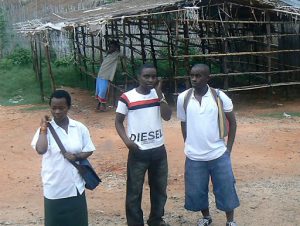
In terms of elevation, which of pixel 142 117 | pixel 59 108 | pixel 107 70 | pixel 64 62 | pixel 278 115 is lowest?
pixel 278 115

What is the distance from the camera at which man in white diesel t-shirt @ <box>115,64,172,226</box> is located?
4.53 meters

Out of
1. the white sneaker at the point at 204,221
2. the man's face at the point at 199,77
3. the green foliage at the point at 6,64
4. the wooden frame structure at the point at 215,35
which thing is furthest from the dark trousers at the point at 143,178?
the green foliage at the point at 6,64

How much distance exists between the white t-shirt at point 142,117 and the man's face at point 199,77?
1.19 ft

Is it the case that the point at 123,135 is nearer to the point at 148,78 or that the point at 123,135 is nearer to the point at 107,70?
the point at 148,78

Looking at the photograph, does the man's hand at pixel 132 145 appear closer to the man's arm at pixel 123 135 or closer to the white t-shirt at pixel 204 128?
the man's arm at pixel 123 135

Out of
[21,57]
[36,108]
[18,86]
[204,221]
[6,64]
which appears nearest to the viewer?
[204,221]

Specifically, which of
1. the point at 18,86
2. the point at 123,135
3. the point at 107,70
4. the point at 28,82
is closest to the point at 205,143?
the point at 123,135

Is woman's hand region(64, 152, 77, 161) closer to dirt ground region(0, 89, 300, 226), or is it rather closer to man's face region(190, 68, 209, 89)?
man's face region(190, 68, 209, 89)

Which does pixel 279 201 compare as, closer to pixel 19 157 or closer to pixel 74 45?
pixel 19 157

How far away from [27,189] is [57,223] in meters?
2.88

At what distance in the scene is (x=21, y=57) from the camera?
A: 61.3 ft

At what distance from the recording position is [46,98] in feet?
46.7

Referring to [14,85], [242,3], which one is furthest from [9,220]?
[14,85]

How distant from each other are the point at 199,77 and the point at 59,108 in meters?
1.29
